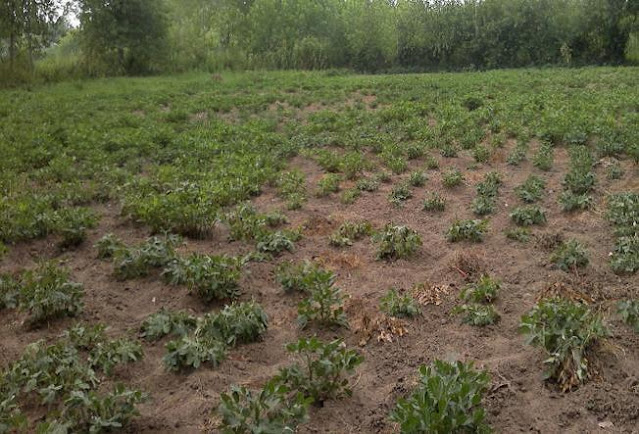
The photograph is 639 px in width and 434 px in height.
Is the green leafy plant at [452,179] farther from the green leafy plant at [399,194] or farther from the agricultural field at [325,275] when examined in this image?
the green leafy plant at [399,194]

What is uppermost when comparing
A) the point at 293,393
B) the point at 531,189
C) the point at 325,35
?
the point at 325,35

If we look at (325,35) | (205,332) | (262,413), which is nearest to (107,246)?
(205,332)

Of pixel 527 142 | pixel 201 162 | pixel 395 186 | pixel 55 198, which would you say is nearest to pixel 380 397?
pixel 395 186

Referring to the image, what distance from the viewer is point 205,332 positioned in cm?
430

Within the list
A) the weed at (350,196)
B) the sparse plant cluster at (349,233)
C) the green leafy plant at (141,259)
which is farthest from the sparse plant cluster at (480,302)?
the weed at (350,196)

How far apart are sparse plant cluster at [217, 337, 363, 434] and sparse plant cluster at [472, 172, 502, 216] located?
11.9ft

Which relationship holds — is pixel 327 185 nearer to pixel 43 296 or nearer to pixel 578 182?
pixel 578 182

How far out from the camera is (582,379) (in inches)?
140

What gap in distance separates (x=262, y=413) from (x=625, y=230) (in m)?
4.28

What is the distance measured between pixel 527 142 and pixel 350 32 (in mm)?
23612

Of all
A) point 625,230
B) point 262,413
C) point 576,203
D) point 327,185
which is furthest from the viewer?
point 327,185

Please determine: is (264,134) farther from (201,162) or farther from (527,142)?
(527,142)

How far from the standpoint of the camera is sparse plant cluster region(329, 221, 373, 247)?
6.34m

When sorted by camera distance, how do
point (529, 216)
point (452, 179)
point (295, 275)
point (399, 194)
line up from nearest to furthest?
point (295, 275) < point (529, 216) < point (399, 194) < point (452, 179)
